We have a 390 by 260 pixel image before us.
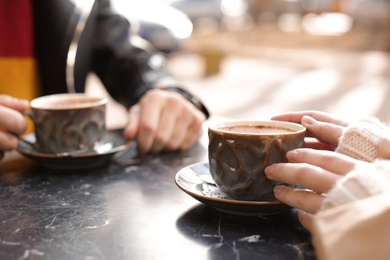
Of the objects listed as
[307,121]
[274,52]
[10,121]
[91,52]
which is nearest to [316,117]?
[307,121]

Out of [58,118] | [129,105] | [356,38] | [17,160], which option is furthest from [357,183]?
[356,38]

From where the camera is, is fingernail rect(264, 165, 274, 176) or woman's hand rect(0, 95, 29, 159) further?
woman's hand rect(0, 95, 29, 159)

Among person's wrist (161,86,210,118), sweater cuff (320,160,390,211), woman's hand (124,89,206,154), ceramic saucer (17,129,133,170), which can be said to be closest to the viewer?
sweater cuff (320,160,390,211)

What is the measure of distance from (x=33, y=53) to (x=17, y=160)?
0.52 meters

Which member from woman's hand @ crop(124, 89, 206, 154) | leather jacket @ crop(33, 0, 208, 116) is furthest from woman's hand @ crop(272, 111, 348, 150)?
leather jacket @ crop(33, 0, 208, 116)

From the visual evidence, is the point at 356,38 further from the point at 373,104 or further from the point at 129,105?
the point at 129,105

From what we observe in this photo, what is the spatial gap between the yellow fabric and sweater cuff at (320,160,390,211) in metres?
1.05

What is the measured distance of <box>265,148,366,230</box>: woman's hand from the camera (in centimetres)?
54

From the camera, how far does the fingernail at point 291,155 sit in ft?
1.94

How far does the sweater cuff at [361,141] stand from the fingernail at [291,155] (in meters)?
0.06

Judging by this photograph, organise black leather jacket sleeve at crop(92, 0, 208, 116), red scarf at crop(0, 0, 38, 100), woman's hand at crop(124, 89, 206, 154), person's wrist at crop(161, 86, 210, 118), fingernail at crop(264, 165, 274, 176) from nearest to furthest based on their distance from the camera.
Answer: fingernail at crop(264, 165, 274, 176), woman's hand at crop(124, 89, 206, 154), person's wrist at crop(161, 86, 210, 118), black leather jacket sleeve at crop(92, 0, 208, 116), red scarf at crop(0, 0, 38, 100)

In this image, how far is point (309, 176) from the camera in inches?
21.4

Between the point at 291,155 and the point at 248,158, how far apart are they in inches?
2.1

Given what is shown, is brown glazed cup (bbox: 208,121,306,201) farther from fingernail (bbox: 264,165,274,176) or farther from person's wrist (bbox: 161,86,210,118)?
person's wrist (bbox: 161,86,210,118)
